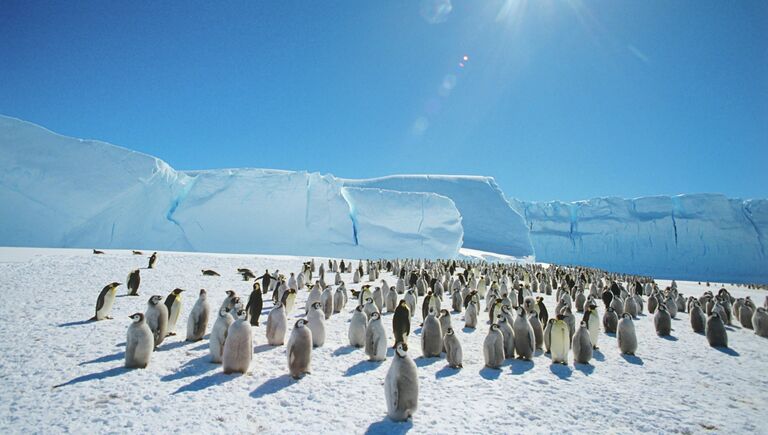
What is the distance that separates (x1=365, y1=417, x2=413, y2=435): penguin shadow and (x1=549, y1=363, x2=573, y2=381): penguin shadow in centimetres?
A: 218

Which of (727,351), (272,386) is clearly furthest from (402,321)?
(727,351)

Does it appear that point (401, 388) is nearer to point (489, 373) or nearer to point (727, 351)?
point (489, 373)

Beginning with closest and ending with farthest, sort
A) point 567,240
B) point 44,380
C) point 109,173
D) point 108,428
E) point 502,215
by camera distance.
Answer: point 108,428 → point 44,380 → point 109,173 → point 502,215 → point 567,240

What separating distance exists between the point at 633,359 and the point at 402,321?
3.12 metres

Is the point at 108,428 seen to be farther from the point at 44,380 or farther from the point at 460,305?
the point at 460,305

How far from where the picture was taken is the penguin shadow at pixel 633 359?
16.7 ft

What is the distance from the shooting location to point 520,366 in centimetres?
466

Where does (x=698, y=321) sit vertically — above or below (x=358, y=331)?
above

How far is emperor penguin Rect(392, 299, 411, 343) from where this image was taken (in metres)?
5.19

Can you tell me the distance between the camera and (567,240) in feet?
172

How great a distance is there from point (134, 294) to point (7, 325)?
9.06 ft

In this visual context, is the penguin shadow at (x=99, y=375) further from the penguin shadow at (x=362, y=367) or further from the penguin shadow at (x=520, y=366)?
the penguin shadow at (x=520, y=366)

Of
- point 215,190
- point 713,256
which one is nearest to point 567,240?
point 713,256

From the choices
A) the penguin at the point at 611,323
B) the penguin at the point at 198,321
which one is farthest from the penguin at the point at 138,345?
the penguin at the point at 611,323
